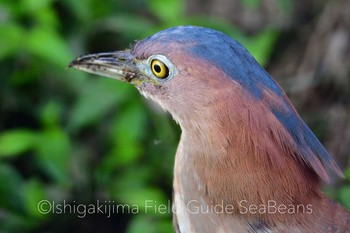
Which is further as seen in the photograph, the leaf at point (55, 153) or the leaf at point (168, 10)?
the leaf at point (168, 10)

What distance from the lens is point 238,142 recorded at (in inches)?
91.7

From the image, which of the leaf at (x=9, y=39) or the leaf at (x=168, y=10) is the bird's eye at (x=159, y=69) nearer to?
the leaf at (x=168, y=10)

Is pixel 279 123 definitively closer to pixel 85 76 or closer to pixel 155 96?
pixel 155 96

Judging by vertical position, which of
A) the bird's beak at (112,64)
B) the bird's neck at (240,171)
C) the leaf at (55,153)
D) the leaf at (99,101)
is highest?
the leaf at (99,101)

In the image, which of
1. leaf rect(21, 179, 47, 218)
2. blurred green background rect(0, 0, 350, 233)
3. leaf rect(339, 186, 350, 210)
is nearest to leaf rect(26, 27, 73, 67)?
blurred green background rect(0, 0, 350, 233)

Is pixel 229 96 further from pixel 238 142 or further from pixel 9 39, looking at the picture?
pixel 9 39

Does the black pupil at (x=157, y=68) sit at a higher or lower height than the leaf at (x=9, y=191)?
lower

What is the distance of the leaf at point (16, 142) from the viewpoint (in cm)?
351

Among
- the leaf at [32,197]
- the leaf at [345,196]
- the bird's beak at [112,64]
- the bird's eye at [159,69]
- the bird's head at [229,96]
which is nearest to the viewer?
the bird's head at [229,96]

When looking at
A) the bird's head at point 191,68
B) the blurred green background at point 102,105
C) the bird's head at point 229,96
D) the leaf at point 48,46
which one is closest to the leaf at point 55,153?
the blurred green background at point 102,105

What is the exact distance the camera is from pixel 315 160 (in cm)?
234

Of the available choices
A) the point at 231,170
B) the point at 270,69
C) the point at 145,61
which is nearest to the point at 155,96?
the point at 145,61

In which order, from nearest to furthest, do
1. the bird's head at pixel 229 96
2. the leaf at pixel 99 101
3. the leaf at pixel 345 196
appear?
the bird's head at pixel 229 96 < the leaf at pixel 345 196 < the leaf at pixel 99 101

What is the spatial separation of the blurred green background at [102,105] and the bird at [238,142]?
0.95 metres
